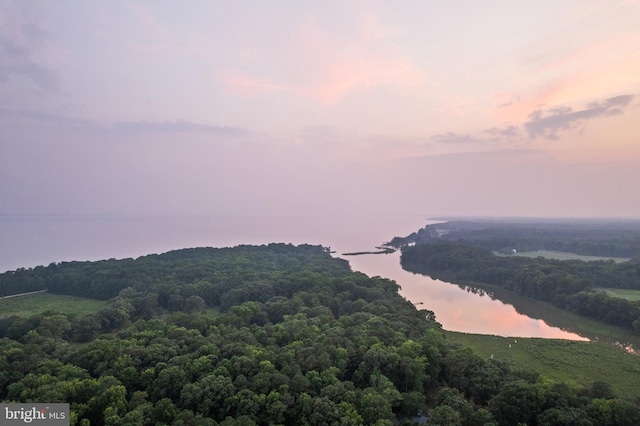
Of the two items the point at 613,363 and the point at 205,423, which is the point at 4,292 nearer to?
the point at 205,423

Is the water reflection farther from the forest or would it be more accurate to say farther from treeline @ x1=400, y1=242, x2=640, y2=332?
the forest

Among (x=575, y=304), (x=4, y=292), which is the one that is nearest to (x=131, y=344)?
(x=4, y=292)

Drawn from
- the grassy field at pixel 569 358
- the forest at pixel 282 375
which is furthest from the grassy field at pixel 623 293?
the forest at pixel 282 375

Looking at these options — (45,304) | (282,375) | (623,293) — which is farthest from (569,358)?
(45,304)

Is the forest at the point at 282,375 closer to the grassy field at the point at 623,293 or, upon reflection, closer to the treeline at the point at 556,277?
the treeline at the point at 556,277

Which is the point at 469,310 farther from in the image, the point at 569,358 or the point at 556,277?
the point at 569,358
